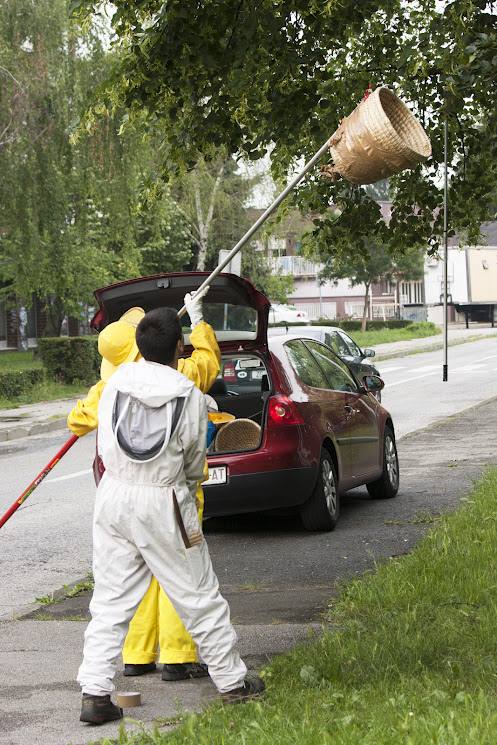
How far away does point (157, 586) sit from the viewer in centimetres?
595

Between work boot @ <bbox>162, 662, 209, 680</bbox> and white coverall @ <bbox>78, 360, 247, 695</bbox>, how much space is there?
63 cm

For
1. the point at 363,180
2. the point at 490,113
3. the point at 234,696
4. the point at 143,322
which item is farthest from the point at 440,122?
the point at 234,696

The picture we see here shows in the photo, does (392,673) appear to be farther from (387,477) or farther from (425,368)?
(425,368)

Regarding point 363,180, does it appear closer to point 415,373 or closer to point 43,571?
point 43,571

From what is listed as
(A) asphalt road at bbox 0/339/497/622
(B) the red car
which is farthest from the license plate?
(A) asphalt road at bbox 0/339/497/622

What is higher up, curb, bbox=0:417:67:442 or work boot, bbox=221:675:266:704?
work boot, bbox=221:675:266:704

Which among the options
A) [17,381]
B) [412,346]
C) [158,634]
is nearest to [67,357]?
[17,381]

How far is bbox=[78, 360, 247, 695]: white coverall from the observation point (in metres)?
5.04

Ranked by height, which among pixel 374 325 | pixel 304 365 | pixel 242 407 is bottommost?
pixel 374 325

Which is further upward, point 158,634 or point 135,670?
point 158,634

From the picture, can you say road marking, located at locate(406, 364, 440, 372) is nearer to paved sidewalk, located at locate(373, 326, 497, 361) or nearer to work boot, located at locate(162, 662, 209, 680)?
paved sidewalk, located at locate(373, 326, 497, 361)

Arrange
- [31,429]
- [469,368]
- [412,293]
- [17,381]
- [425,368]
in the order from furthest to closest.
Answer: [412,293], [425,368], [469,368], [17,381], [31,429]

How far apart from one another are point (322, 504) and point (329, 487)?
0.24m

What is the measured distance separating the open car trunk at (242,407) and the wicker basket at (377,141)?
3.23 metres
